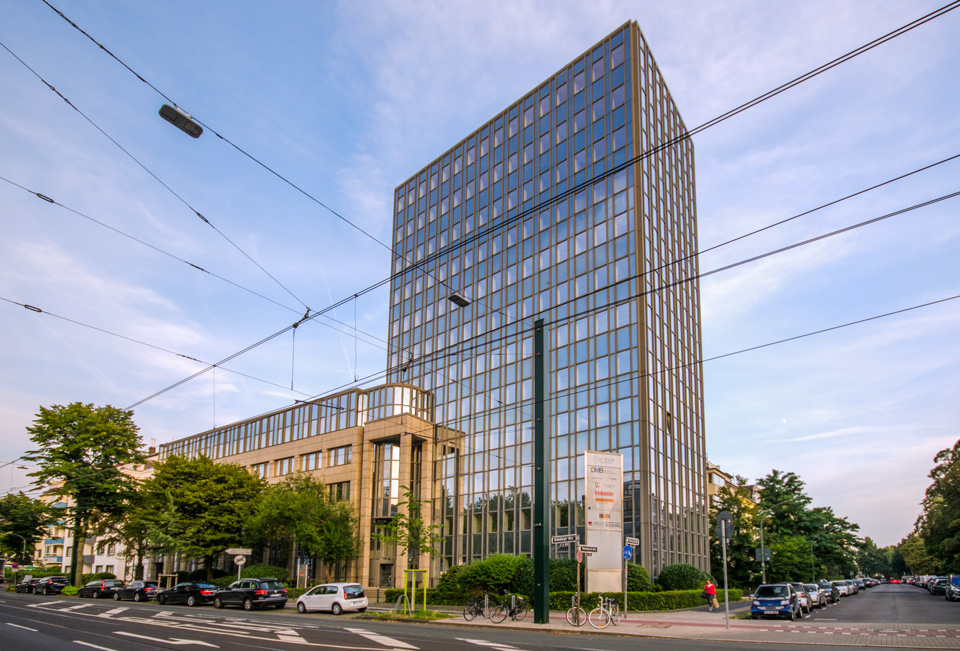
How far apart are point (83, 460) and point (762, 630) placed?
5284 cm

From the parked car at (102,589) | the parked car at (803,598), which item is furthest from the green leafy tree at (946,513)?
the parked car at (102,589)

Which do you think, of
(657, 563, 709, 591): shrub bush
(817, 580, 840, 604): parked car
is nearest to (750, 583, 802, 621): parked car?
(657, 563, 709, 591): shrub bush

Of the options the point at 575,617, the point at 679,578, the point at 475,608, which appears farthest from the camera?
the point at 679,578

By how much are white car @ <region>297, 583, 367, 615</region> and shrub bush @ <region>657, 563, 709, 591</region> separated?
665 inches

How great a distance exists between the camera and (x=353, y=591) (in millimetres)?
33094

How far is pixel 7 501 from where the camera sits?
81.4m

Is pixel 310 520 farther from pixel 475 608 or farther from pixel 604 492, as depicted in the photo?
pixel 604 492

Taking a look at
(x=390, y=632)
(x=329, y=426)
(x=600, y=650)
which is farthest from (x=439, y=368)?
(x=600, y=650)

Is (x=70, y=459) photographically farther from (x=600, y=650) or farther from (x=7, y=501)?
(x=600, y=650)

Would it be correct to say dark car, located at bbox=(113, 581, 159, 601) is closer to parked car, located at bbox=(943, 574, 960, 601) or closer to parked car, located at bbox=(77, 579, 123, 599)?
parked car, located at bbox=(77, 579, 123, 599)

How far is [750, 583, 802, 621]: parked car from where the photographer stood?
28203 mm

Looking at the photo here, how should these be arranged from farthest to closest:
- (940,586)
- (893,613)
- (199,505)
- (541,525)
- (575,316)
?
(940,586) → (199,505) → (575,316) → (893,613) → (541,525)

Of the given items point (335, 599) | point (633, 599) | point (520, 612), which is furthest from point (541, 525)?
point (335, 599)

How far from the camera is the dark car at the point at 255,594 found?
36312 mm
